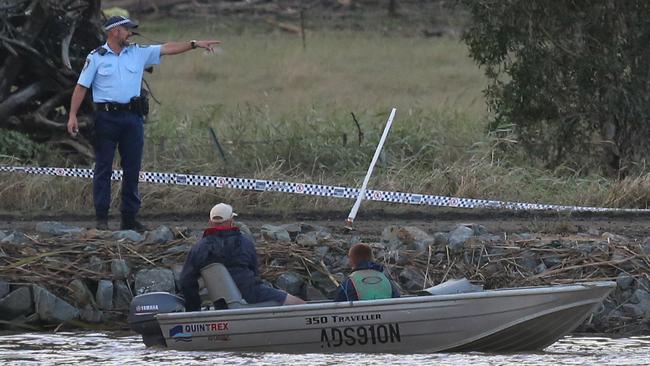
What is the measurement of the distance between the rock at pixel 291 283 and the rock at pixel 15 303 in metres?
2.08

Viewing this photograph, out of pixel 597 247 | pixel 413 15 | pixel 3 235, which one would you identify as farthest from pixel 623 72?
pixel 413 15

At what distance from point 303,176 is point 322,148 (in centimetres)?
122

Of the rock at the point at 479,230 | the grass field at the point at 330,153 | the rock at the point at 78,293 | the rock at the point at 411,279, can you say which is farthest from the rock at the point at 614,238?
the rock at the point at 78,293

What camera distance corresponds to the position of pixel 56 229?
586 inches

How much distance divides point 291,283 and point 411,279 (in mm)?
1029

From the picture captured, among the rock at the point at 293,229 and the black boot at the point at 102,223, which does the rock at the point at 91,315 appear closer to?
the black boot at the point at 102,223

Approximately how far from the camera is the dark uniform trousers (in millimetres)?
14883

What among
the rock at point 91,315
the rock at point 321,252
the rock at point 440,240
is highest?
the rock at point 440,240

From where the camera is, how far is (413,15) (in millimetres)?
43562

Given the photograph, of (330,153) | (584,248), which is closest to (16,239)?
(584,248)

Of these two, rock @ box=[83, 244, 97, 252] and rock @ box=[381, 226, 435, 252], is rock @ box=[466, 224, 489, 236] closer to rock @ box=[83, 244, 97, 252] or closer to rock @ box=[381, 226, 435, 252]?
rock @ box=[381, 226, 435, 252]

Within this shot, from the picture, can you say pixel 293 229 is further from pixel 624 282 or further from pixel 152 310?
pixel 624 282

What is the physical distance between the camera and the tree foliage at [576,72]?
1920cm

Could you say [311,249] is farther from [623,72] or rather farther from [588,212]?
[623,72]
